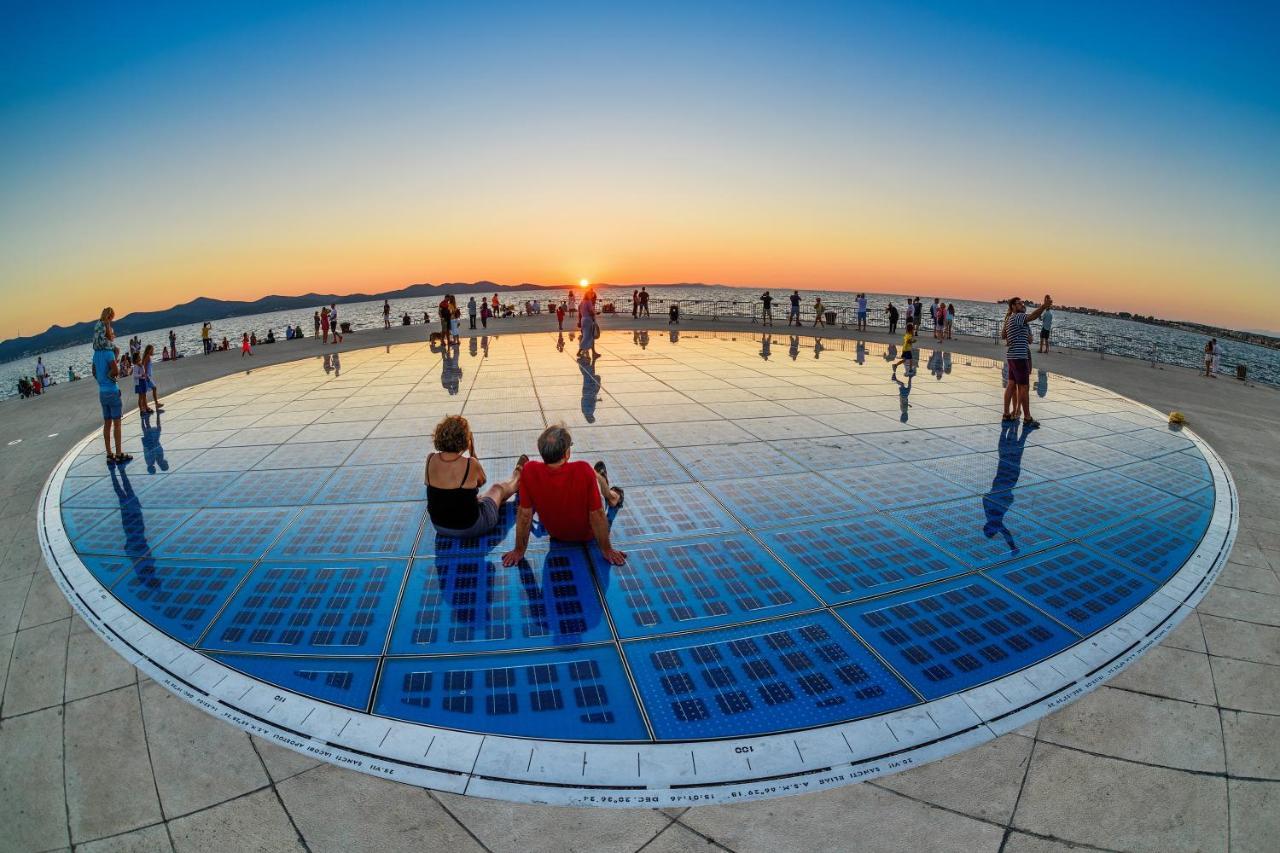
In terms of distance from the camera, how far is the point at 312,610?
447cm

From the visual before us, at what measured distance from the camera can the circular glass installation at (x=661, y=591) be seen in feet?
10.5

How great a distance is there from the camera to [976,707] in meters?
3.36

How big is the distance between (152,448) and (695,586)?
9.15m

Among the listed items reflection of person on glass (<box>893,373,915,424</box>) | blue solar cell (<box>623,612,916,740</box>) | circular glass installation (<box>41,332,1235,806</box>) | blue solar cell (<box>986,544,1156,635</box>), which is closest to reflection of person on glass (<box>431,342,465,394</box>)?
circular glass installation (<box>41,332,1235,806</box>)

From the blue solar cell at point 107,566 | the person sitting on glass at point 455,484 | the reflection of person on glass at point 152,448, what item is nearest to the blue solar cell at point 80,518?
the blue solar cell at point 107,566

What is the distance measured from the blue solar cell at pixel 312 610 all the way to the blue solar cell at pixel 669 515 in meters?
2.13

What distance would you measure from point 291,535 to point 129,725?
8.38 ft

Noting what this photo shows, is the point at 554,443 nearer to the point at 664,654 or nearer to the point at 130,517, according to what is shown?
the point at 664,654

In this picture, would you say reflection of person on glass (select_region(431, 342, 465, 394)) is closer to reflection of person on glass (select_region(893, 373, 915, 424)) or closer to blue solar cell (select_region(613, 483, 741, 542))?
blue solar cell (select_region(613, 483, 741, 542))

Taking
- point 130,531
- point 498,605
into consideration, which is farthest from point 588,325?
point 498,605

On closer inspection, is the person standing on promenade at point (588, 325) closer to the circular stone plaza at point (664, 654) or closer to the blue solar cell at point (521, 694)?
the circular stone plaza at point (664, 654)

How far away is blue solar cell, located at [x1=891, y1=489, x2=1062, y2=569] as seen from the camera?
17.4 ft

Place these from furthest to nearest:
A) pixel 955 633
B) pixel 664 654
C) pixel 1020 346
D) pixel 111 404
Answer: pixel 1020 346 → pixel 111 404 → pixel 955 633 → pixel 664 654

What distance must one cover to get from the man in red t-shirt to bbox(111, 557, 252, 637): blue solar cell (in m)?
2.22
